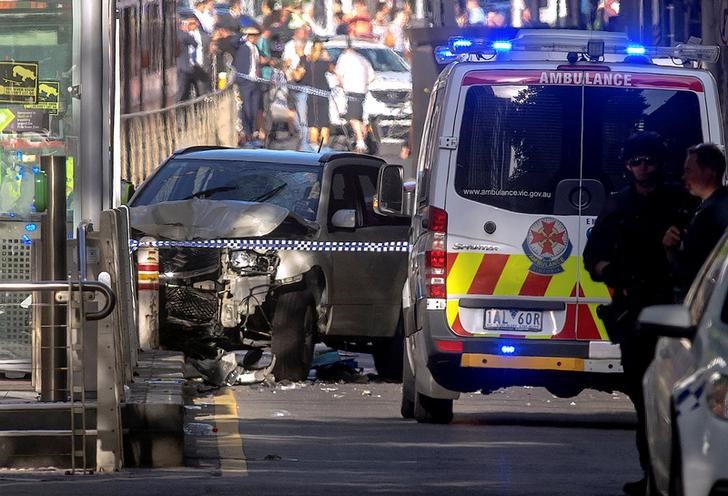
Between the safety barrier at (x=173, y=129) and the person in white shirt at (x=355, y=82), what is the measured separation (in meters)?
1.68

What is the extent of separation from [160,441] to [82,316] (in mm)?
806

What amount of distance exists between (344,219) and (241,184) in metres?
0.97

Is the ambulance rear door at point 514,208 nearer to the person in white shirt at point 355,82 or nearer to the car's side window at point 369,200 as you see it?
the car's side window at point 369,200

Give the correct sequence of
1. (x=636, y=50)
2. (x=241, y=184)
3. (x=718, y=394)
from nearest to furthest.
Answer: (x=718, y=394)
(x=636, y=50)
(x=241, y=184)

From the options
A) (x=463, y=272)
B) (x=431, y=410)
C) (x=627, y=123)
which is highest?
(x=627, y=123)

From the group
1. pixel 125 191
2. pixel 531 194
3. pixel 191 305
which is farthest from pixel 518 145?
pixel 125 191

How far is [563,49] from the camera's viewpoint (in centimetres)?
1272

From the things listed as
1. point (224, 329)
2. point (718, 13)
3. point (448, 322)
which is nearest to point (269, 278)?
point (224, 329)

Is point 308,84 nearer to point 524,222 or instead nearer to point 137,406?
point 524,222

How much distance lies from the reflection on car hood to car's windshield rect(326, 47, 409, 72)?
1540cm

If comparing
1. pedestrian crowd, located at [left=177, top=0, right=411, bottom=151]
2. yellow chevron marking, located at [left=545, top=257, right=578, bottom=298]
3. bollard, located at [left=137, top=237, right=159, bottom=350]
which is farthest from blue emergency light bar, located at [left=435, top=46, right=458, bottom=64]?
pedestrian crowd, located at [left=177, top=0, right=411, bottom=151]

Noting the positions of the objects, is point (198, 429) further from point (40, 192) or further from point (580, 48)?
point (580, 48)

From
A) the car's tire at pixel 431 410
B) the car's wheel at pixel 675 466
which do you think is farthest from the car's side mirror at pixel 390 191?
the car's wheel at pixel 675 466

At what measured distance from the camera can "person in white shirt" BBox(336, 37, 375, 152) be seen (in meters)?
31.3
